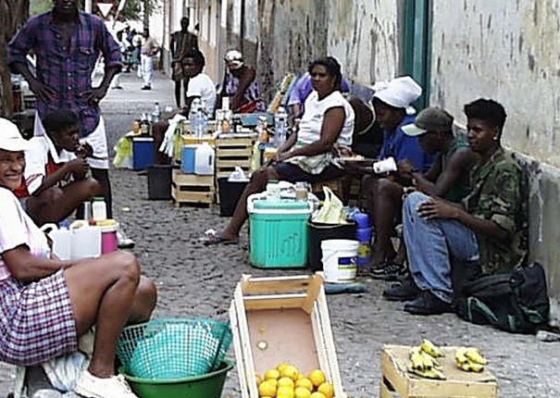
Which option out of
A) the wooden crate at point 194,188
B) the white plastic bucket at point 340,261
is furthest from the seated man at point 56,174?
the wooden crate at point 194,188

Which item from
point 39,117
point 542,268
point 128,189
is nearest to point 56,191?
point 39,117

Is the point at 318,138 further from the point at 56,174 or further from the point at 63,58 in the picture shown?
the point at 56,174

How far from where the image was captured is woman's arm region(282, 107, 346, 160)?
9430 mm

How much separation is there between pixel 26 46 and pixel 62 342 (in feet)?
15.3

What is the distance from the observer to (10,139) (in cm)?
538

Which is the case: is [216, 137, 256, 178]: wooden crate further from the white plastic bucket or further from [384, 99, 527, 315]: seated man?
[384, 99, 527, 315]: seated man

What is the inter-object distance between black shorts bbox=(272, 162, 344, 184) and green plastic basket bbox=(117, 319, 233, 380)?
428 centimetres

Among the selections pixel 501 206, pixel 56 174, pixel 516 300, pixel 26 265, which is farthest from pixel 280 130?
pixel 26 265

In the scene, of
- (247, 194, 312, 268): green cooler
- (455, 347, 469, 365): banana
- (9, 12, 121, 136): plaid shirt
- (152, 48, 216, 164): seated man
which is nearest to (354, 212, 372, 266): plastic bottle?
(247, 194, 312, 268): green cooler

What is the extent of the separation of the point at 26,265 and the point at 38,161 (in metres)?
3.08

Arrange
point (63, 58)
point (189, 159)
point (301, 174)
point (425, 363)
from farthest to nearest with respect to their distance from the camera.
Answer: point (189, 159), point (301, 174), point (63, 58), point (425, 363)

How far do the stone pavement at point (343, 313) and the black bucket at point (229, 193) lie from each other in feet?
0.43

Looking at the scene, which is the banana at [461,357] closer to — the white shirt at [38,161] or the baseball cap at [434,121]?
the baseball cap at [434,121]

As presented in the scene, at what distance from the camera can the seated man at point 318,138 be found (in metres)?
9.47
